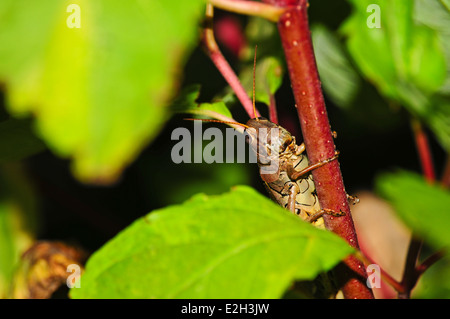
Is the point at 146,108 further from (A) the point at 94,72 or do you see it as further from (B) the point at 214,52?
(B) the point at 214,52

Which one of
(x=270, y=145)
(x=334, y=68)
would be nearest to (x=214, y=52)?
(x=270, y=145)

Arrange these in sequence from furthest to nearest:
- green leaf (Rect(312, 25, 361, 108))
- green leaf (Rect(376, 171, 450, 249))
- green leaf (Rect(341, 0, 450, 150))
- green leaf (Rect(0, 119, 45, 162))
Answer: green leaf (Rect(312, 25, 361, 108)), green leaf (Rect(341, 0, 450, 150)), green leaf (Rect(0, 119, 45, 162)), green leaf (Rect(376, 171, 450, 249))

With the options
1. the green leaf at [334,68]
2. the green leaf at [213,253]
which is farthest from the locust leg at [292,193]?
the green leaf at [213,253]

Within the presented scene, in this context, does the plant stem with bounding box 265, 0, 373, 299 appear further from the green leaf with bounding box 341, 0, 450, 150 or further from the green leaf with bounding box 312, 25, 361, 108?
the green leaf with bounding box 312, 25, 361, 108

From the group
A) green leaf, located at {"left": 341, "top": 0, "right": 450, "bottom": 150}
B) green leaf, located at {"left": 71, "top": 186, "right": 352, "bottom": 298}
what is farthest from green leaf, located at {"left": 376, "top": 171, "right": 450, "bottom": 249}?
green leaf, located at {"left": 341, "top": 0, "right": 450, "bottom": 150}
